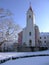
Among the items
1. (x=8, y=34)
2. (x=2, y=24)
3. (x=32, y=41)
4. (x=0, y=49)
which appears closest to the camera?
(x=2, y=24)

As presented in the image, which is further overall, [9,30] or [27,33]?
[27,33]

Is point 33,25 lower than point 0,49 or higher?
higher

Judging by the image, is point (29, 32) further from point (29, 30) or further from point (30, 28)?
point (30, 28)

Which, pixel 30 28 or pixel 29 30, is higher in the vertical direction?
pixel 30 28

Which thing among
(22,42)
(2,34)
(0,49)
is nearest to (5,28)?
(2,34)

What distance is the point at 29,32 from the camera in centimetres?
3916

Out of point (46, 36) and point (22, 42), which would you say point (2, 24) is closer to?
point (22, 42)

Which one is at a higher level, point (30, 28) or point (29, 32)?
point (30, 28)

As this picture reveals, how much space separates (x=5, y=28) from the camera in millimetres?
25078

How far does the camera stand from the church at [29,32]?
127 feet

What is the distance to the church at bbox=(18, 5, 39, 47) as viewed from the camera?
127ft

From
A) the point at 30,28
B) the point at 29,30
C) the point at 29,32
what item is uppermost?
the point at 30,28

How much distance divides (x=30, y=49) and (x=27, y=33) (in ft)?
25.6

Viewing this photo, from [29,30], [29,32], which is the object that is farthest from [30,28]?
[29,32]
